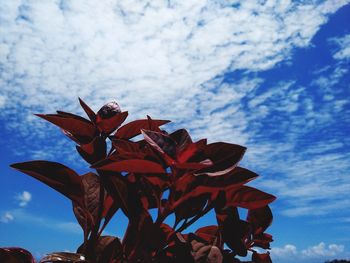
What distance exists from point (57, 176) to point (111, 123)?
0.26m

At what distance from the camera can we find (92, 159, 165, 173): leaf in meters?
1.14

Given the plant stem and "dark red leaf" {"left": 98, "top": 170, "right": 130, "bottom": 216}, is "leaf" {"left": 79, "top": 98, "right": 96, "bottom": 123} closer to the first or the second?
"dark red leaf" {"left": 98, "top": 170, "right": 130, "bottom": 216}

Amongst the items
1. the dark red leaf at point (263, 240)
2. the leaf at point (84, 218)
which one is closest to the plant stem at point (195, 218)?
the leaf at point (84, 218)

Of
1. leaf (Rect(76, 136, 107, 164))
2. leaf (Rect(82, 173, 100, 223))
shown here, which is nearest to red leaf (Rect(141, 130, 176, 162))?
leaf (Rect(76, 136, 107, 164))

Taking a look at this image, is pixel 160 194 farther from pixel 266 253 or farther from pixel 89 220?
pixel 266 253

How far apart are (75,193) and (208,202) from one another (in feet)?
1.58

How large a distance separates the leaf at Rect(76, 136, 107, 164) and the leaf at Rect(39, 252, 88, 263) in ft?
1.05

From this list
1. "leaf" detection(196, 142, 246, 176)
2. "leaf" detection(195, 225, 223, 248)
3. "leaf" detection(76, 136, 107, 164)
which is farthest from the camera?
"leaf" detection(195, 225, 223, 248)

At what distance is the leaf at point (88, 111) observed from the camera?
149cm

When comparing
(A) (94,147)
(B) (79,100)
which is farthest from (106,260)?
(B) (79,100)

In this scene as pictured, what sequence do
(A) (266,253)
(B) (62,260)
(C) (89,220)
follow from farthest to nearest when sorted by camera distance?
(A) (266,253), (C) (89,220), (B) (62,260)

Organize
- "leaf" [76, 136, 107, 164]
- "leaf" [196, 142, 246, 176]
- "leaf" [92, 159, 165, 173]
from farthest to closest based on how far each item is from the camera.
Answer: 1. "leaf" [76, 136, 107, 164]
2. "leaf" [196, 142, 246, 176]
3. "leaf" [92, 159, 165, 173]

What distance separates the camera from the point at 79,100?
150 centimetres

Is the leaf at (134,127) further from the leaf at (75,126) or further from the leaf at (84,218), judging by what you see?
the leaf at (84,218)
